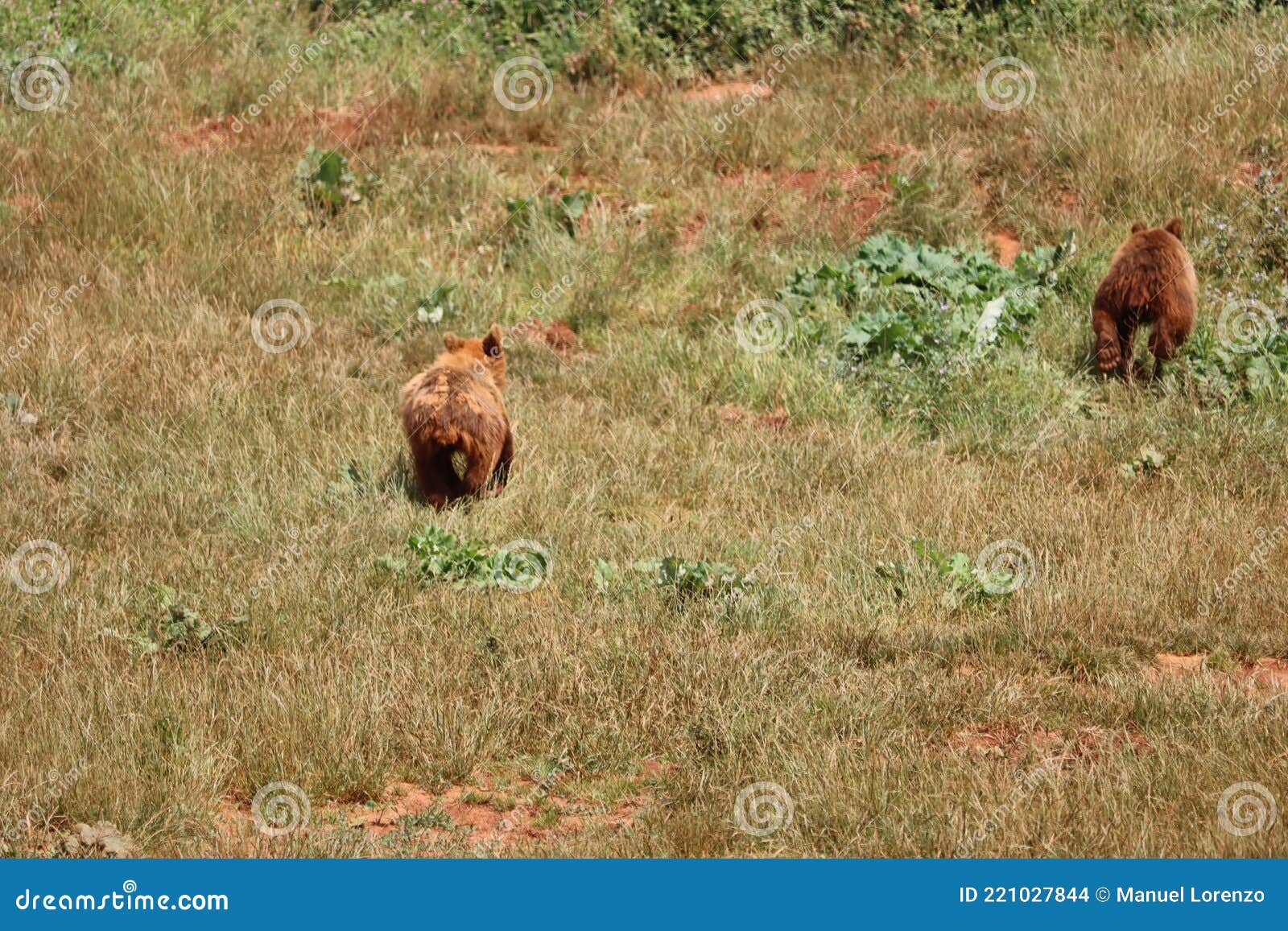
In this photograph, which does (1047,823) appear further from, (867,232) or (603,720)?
(867,232)

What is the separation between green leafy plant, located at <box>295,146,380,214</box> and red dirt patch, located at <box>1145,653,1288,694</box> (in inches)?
304

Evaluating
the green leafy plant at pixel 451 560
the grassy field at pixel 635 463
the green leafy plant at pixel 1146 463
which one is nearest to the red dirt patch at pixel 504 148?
the grassy field at pixel 635 463

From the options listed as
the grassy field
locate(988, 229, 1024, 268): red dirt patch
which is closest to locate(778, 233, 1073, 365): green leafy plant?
the grassy field

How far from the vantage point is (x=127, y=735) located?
18.2ft

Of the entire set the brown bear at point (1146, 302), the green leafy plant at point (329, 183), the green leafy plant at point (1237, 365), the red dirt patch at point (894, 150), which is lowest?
the green leafy plant at point (1237, 365)

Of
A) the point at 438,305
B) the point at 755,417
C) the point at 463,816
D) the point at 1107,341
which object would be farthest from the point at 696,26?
the point at 463,816

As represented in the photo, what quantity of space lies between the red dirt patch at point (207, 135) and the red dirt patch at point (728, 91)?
13.1 feet

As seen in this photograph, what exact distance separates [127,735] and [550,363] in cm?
483

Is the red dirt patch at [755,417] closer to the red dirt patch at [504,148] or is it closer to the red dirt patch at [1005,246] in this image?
the red dirt patch at [1005,246]

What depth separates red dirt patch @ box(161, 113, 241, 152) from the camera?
12156mm

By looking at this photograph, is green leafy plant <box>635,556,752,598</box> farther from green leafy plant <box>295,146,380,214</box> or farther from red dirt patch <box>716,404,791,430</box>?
green leafy plant <box>295,146,380,214</box>

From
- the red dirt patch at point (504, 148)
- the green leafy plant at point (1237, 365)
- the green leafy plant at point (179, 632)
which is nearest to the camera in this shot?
the green leafy plant at point (179, 632)

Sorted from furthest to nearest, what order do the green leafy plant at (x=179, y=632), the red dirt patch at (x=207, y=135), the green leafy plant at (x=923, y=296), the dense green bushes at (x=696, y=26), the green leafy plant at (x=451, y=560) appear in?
the dense green bushes at (x=696, y=26) < the red dirt patch at (x=207, y=135) < the green leafy plant at (x=923, y=296) < the green leafy plant at (x=451, y=560) < the green leafy plant at (x=179, y=632)

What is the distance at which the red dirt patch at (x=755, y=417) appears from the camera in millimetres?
8961
